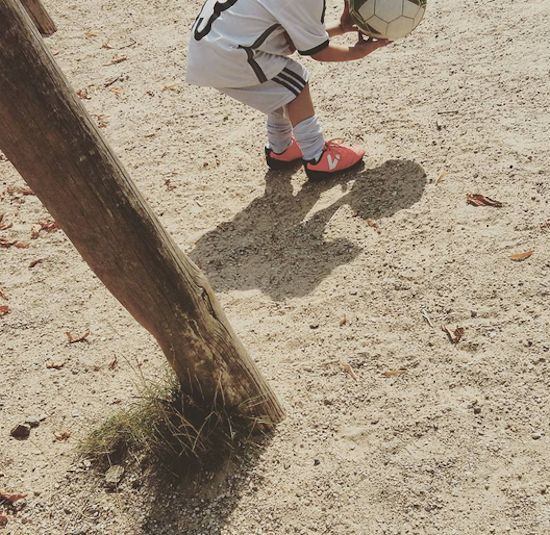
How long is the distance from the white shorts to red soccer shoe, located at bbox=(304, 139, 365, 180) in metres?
0.36

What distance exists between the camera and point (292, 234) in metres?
3.88

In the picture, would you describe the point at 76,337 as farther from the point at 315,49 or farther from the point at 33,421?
the point at 315,49

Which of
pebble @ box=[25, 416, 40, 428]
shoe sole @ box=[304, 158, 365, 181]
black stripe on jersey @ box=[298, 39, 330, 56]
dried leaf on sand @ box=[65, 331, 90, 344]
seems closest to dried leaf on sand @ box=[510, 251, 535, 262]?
shoe sole @ box=[304, 158, 365, 181]

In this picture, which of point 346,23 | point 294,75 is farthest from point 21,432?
point 346,23

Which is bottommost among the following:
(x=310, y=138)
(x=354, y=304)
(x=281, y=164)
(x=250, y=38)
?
(x=354, y=304)

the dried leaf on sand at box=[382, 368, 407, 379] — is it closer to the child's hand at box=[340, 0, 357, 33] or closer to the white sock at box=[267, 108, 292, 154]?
the white sock at box=[267, 108, 292, 154]

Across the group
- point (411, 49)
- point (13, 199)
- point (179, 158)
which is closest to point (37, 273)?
point (13, 199)

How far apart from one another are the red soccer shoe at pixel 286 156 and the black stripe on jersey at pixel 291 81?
0.47 meters

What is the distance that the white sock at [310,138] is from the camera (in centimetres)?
404

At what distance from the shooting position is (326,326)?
3.29 m

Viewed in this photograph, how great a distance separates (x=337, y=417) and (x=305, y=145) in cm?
172

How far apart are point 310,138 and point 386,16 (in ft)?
2.43

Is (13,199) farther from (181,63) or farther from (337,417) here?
(337,417)

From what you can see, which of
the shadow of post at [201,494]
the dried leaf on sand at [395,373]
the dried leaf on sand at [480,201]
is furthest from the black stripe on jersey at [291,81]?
the shadow of post at [201,494]
